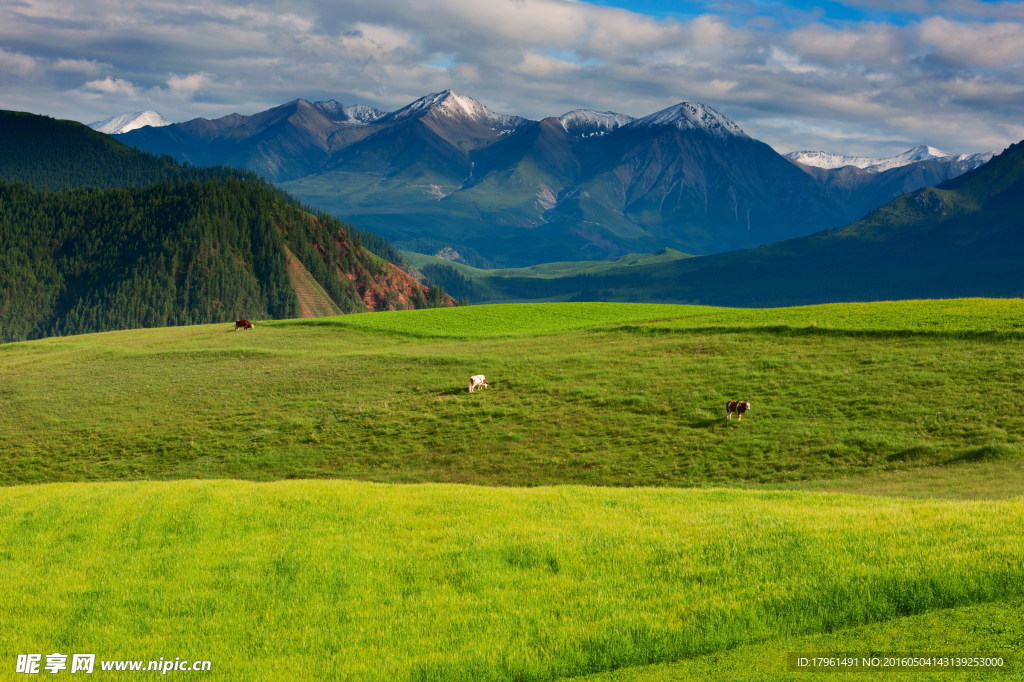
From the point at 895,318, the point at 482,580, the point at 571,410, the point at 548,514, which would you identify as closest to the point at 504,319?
the point at 895,318

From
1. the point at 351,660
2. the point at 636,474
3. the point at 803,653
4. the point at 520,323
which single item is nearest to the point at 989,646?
the point at 803,653

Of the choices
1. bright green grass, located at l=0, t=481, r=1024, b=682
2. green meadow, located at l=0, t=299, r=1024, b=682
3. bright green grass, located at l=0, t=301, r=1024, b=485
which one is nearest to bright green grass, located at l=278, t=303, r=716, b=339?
bright green grass, located at l=0, t=301, r=1024, b=485

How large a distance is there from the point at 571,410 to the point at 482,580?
99.3 ft

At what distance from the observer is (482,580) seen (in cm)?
1664

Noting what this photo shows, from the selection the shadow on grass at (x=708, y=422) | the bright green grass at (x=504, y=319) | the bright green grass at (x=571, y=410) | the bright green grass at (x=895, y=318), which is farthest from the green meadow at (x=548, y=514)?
the bright green grass at (x=504, y=319)

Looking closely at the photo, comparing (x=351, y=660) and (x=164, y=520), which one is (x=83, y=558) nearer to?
(x=164, y=520)

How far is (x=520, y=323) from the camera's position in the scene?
89750 millimetres

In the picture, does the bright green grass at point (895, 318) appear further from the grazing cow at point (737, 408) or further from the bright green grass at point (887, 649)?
the bright green grass at point (887, 649)

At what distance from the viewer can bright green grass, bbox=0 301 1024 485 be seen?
37000 mm

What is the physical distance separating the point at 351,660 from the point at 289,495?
12.2 m

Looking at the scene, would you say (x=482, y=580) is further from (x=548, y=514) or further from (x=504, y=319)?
(x=504, y=319)

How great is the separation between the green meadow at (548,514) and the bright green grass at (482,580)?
0.23 ft

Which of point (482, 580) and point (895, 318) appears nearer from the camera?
point (482, 580)

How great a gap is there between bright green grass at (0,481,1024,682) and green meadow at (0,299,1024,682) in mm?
71
